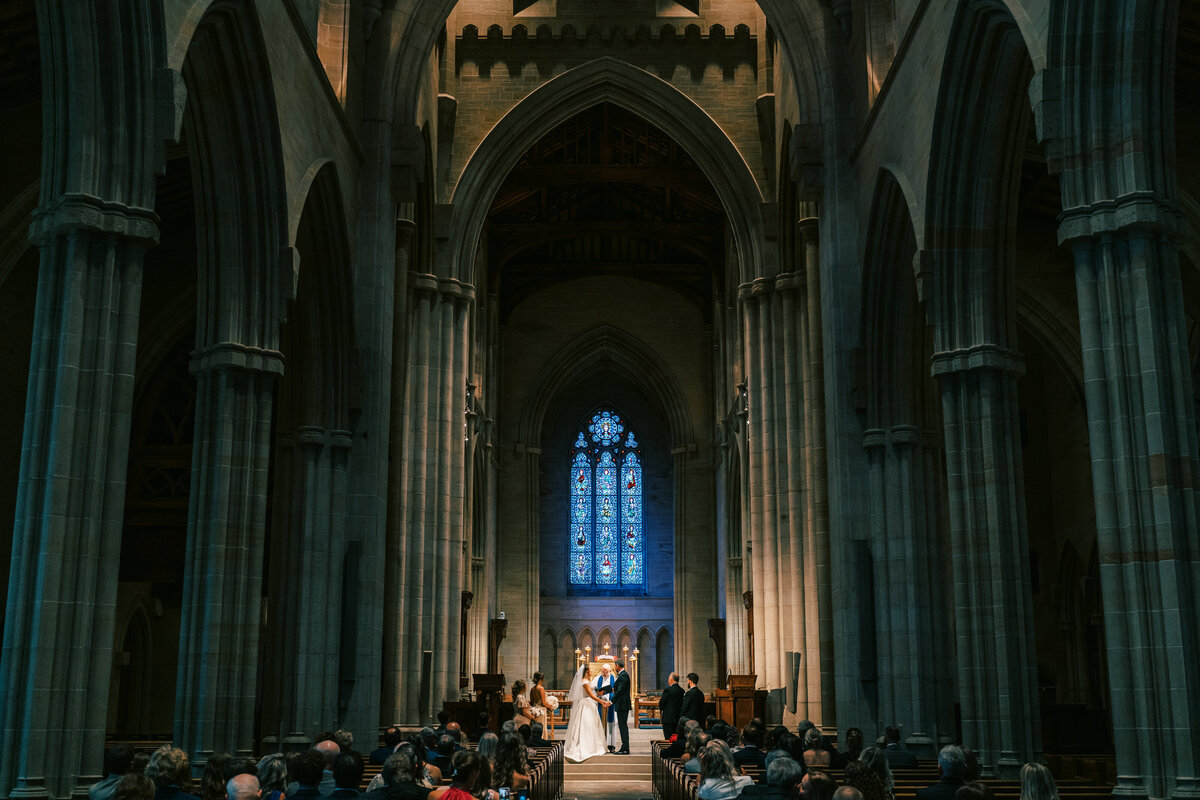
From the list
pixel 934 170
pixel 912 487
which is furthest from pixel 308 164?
pixel 912 487

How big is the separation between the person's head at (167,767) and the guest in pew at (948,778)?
12.6ft

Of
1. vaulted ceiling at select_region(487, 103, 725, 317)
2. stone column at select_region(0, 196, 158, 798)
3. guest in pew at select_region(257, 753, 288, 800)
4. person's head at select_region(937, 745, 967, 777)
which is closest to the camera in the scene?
guest in pew at select_region(257, 753, 288, 800)

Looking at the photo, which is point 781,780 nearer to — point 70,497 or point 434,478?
point 70,497

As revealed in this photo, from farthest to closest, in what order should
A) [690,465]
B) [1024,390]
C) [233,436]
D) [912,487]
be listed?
[690,465]
[1024,390]
[912,487]
[233,436]

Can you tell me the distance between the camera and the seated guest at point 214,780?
21.5 feet

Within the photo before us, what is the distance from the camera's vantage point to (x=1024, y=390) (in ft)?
77.3

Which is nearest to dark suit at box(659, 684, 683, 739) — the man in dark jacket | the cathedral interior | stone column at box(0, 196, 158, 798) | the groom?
the man in dark jacket

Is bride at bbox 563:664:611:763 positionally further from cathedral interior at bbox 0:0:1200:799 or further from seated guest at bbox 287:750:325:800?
seated guest at bbox 287:750:325:800

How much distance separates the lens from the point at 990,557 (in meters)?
11.8

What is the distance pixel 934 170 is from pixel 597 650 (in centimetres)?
2340

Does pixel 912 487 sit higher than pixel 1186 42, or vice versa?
pixel 1186 42

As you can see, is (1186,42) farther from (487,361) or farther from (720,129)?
(487,361)

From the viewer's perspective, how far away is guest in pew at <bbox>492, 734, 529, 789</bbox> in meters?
8.40

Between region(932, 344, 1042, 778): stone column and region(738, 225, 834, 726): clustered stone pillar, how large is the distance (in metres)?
4.66
